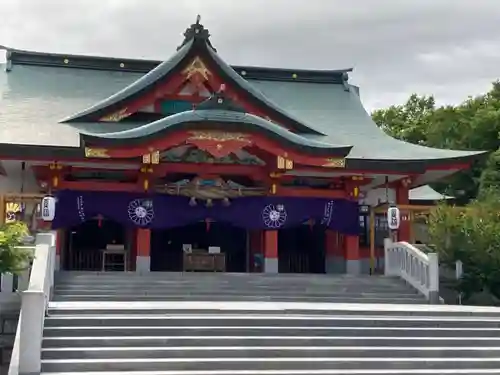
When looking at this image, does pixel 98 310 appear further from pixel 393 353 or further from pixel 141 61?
pixel 141 61

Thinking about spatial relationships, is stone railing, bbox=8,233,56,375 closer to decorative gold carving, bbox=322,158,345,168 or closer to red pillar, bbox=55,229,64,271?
red pillar, bbox=55,229,64,271

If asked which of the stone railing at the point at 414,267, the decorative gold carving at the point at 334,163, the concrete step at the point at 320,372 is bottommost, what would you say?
the concrete step at the point at 320,372

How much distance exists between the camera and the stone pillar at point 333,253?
19031mm

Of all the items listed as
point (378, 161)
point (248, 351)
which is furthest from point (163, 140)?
point (248, 351)

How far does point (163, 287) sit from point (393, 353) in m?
5.71

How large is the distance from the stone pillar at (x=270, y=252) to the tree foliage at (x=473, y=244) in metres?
4.01

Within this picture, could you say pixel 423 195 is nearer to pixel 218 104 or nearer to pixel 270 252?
pixel 270 252

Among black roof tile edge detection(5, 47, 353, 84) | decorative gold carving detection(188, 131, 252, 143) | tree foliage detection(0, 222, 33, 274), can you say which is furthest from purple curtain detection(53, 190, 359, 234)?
black roof tile edge detection(5, 47, 353, 84)

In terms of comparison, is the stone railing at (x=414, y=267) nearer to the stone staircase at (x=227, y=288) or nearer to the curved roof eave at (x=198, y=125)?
the stone staircase at (x=227, y=288)

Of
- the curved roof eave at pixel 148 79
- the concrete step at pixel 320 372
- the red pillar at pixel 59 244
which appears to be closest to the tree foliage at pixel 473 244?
the concrete step at pixel 320 372

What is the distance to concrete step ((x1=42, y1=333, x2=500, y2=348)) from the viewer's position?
32.1ft

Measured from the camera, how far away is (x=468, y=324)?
37.9 feet

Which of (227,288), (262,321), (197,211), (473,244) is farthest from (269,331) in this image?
(197,211)

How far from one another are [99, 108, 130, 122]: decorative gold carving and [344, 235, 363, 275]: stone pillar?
7047 mm
